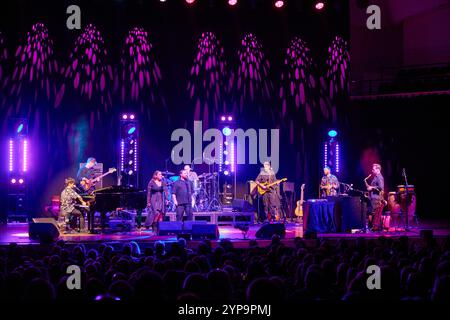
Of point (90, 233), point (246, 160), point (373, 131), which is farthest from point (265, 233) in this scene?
point (373, 131)

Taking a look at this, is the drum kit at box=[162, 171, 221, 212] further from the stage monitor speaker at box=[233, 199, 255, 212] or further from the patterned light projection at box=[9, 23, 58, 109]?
the patterned light projection at box=[9, 23, 58, 109]

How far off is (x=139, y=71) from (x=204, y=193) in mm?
4507

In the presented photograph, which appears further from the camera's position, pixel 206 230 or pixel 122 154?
pixel 122 154

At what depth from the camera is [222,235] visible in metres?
13.1

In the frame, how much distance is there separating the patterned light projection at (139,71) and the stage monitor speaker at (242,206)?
15.3ft

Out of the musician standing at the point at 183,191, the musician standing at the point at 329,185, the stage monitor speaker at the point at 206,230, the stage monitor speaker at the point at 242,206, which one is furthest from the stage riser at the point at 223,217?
the stage monitor speaker at the point at 206,230

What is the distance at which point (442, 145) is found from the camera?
17.8 metres

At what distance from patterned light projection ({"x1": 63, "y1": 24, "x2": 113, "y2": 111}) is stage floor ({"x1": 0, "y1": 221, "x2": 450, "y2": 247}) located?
15.5 ft

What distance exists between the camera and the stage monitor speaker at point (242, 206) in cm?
1545

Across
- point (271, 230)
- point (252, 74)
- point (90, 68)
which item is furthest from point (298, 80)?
point (271, 230)

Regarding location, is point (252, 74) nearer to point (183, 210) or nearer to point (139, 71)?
point (139, 71)

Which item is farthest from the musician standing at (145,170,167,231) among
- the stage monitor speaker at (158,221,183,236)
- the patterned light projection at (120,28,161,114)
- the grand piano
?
the patterned light projection at (120,28,161,114)

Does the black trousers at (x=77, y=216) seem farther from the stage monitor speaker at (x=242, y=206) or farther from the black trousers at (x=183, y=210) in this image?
the stage monitor speaker at (x=242, y=206)
